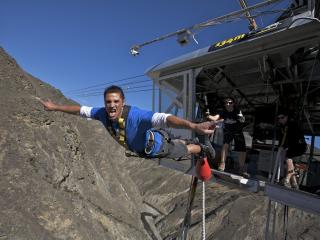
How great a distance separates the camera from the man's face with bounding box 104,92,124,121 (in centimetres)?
566

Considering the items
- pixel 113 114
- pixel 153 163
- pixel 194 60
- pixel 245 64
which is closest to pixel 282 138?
pixel 245 64

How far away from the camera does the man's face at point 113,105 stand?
5.66 m

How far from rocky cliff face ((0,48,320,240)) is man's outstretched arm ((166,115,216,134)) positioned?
2861mm

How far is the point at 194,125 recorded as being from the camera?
4.73 meters

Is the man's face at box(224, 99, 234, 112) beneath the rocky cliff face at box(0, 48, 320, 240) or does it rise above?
above

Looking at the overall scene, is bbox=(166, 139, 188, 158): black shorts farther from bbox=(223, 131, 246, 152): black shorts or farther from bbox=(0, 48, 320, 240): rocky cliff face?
bbox=(223, 131, 246, 152): black shorts

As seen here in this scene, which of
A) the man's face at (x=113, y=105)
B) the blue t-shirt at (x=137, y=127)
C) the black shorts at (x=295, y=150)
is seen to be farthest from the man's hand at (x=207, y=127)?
the black shorts at (x=295, y=150)

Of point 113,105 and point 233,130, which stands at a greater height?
point 113,105

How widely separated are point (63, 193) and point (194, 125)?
12.3 feet

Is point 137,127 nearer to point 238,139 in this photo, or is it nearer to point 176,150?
point 176,150

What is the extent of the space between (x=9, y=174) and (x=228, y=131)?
219 inches

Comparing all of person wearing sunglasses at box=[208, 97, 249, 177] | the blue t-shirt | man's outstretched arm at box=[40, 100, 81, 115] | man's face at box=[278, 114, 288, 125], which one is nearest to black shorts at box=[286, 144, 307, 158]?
man's face at box=[278, 114, 288, 125]

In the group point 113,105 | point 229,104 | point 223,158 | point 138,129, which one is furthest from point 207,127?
point 223,158

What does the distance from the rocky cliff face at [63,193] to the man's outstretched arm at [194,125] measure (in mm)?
2861
